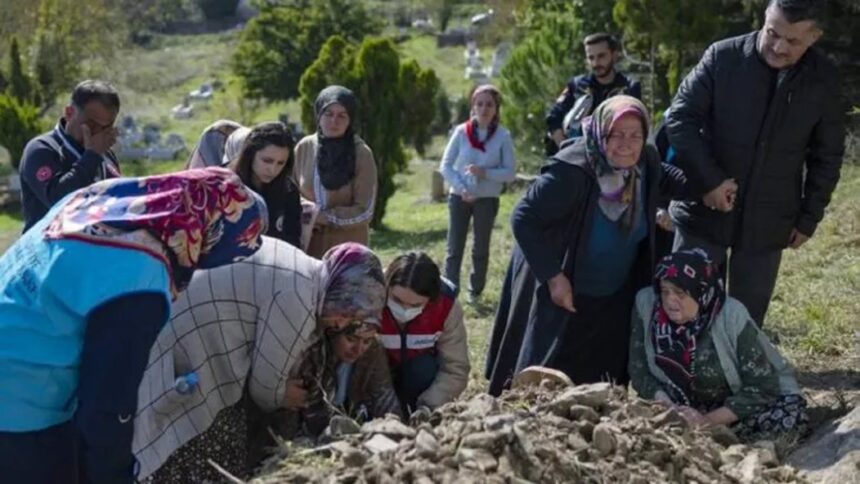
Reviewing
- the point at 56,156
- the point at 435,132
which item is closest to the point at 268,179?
the point at 56,156

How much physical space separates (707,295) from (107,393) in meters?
2.21

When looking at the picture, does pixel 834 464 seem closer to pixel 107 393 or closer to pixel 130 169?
pixel 107 393

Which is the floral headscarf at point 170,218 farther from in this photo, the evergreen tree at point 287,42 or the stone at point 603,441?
the evergreen tree at point 287,42

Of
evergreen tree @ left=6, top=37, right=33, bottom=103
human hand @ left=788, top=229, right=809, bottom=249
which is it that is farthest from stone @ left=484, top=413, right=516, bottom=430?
evergreen tree @ left=6, top=37, right=33, bottom=103

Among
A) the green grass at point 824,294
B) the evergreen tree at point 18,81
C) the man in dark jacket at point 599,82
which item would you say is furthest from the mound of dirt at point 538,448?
the evergreen tree at point 18,81

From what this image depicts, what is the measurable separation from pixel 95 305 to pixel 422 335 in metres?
1.75

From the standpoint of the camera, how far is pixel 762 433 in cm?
418

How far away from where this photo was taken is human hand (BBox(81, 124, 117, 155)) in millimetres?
5176

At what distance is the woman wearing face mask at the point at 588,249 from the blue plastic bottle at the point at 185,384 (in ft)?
4.57

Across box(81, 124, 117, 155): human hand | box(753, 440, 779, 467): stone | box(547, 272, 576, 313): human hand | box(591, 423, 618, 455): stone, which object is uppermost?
box(81, 124, 117, 155): human hand

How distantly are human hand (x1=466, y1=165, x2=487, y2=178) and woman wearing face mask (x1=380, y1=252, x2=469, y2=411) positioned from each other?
12.0 ft

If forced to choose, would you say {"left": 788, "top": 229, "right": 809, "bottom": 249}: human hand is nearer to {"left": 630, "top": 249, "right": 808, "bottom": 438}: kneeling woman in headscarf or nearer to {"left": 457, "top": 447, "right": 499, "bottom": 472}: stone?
{"left": 630, "top": 249, "right": 808, "bottom": 438}: kneeling woman in headscarf

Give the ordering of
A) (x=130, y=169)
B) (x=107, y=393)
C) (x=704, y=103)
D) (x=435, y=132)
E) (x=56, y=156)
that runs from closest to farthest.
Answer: (x=107, y=393), (x=704, y=103), (x=56, y=156), (x=130, y=169), (x=435, y=132)

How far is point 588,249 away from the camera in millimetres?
4430
